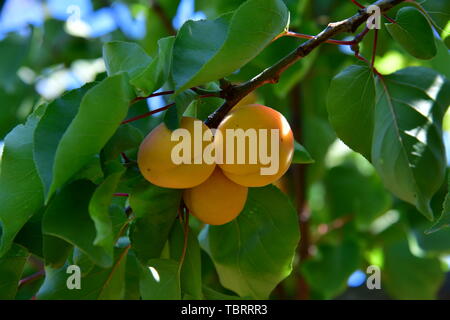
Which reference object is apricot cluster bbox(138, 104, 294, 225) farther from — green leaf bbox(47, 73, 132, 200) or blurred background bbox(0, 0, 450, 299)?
blurred background bbox(0, 0, 450, 299)

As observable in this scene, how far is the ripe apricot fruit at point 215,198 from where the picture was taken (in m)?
0.72

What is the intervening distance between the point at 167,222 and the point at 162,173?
0.10 m

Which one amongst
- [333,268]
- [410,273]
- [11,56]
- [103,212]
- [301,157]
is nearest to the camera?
[103,212]

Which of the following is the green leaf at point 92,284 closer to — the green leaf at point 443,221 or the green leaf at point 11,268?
the green leaf at point 11,268

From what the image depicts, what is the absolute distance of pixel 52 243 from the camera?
2.33 ft

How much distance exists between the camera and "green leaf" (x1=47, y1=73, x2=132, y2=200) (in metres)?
0.60

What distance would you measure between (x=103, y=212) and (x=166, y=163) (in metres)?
0.09

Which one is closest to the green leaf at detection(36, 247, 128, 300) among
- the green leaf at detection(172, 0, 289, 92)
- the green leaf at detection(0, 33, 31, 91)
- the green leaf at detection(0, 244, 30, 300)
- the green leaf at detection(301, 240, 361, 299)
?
the green leaf at detection(0, 244, 30, 300)

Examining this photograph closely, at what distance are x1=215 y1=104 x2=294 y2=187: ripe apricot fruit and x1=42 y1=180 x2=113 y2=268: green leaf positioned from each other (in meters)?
0.15

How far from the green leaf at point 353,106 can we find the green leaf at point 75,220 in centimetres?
31

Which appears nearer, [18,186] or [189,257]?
[18,186]

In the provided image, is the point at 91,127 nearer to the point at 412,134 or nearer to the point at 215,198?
the point at 215,198

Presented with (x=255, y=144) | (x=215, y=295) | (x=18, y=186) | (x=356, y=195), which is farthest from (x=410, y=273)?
(x=18, y=186)

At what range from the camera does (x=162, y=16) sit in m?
1.79
